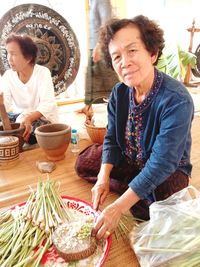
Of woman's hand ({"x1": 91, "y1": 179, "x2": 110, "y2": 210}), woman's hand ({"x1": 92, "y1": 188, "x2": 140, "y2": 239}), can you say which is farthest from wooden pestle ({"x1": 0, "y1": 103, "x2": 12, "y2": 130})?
woman's hand ({"x1": 92, "y1": 188, "x2": 140, "y2": 239})

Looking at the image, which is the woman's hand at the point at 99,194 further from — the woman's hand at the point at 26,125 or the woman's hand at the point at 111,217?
the woman's hand at the point at 26,125

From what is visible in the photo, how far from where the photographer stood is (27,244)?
95 centimetres

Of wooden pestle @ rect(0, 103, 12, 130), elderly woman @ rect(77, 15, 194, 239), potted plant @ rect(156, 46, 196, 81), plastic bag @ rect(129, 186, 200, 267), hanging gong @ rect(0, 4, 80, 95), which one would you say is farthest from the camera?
potted plant @ rect(156, 46, 196, 81)

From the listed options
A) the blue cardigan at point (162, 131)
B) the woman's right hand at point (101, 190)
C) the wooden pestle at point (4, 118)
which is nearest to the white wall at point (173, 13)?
the wooden pestle at point (4, 118)

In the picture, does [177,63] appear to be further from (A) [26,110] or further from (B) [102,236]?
(B) [102,236]

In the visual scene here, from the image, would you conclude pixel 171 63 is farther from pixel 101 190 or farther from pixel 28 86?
pixel 101 190

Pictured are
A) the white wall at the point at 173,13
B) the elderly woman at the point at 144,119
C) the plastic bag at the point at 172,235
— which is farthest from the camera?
the white wall at the point at 173,13

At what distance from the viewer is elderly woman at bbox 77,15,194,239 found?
1.07 meters

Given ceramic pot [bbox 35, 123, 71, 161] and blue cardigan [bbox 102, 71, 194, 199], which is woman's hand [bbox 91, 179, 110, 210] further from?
ceramic pot [bbox 35, 123, 71, 161]

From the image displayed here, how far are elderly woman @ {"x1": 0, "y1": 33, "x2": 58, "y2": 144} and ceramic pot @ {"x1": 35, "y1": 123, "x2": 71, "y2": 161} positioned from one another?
0.25 metres

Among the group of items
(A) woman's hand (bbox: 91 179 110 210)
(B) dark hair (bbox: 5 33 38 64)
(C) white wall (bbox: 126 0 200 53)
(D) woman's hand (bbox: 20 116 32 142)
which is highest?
(C) white wall (bbox: 126 0 200 53)

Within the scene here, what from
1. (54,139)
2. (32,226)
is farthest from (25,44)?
(32,226)

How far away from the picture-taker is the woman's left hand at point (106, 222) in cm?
96

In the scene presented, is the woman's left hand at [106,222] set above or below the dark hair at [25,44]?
below
